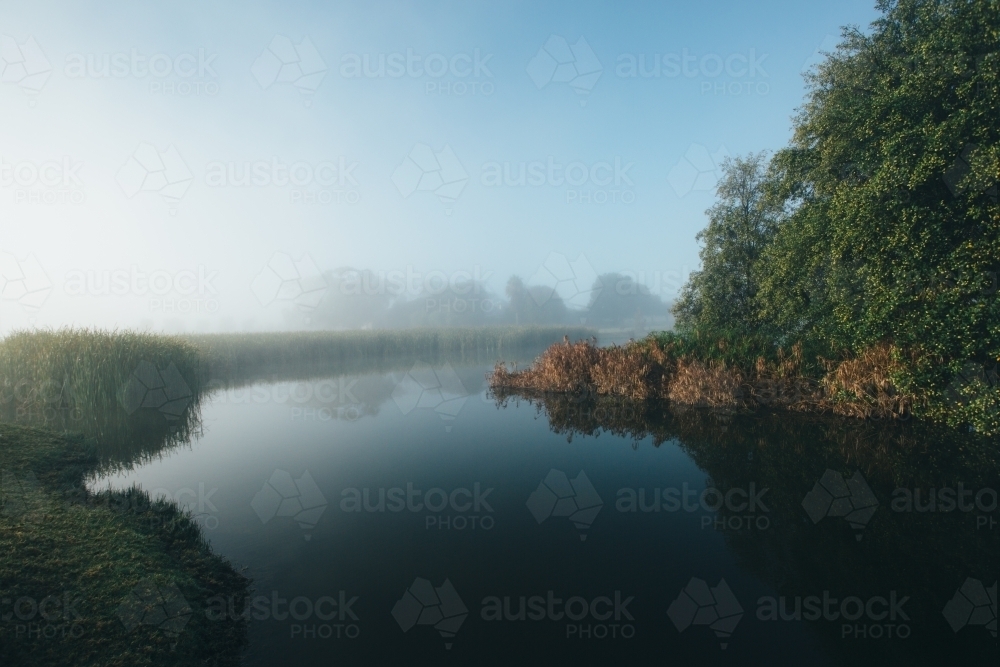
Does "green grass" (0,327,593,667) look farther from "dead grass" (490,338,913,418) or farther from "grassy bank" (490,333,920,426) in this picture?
"dead grass" (490,338,913,418)

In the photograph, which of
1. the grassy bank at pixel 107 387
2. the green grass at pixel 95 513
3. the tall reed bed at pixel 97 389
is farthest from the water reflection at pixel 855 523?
the tall reed bed at pixel 97 389

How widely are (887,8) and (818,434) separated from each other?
627 inches

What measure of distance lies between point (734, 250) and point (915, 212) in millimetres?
13247

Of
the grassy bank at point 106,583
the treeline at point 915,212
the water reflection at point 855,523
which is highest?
the treeline at point 915,212

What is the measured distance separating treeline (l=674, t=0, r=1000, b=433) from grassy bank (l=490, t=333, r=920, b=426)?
0.80 metres

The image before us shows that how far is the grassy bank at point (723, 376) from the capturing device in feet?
49.9

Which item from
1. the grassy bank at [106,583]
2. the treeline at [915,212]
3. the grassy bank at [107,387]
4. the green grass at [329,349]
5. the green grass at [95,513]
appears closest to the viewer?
the grassy bank at [106,583]

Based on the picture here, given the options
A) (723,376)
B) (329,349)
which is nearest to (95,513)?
(723,376)

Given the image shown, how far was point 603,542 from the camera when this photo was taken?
768cm

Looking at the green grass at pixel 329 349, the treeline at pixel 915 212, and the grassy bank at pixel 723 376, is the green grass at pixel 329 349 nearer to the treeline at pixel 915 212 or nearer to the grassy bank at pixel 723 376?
the grassy bank at pixel 723 376

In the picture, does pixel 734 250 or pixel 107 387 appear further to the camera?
pixel 734 250

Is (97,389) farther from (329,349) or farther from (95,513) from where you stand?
(329,349)

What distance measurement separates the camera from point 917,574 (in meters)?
6.49

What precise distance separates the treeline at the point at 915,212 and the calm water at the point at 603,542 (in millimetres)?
2697
